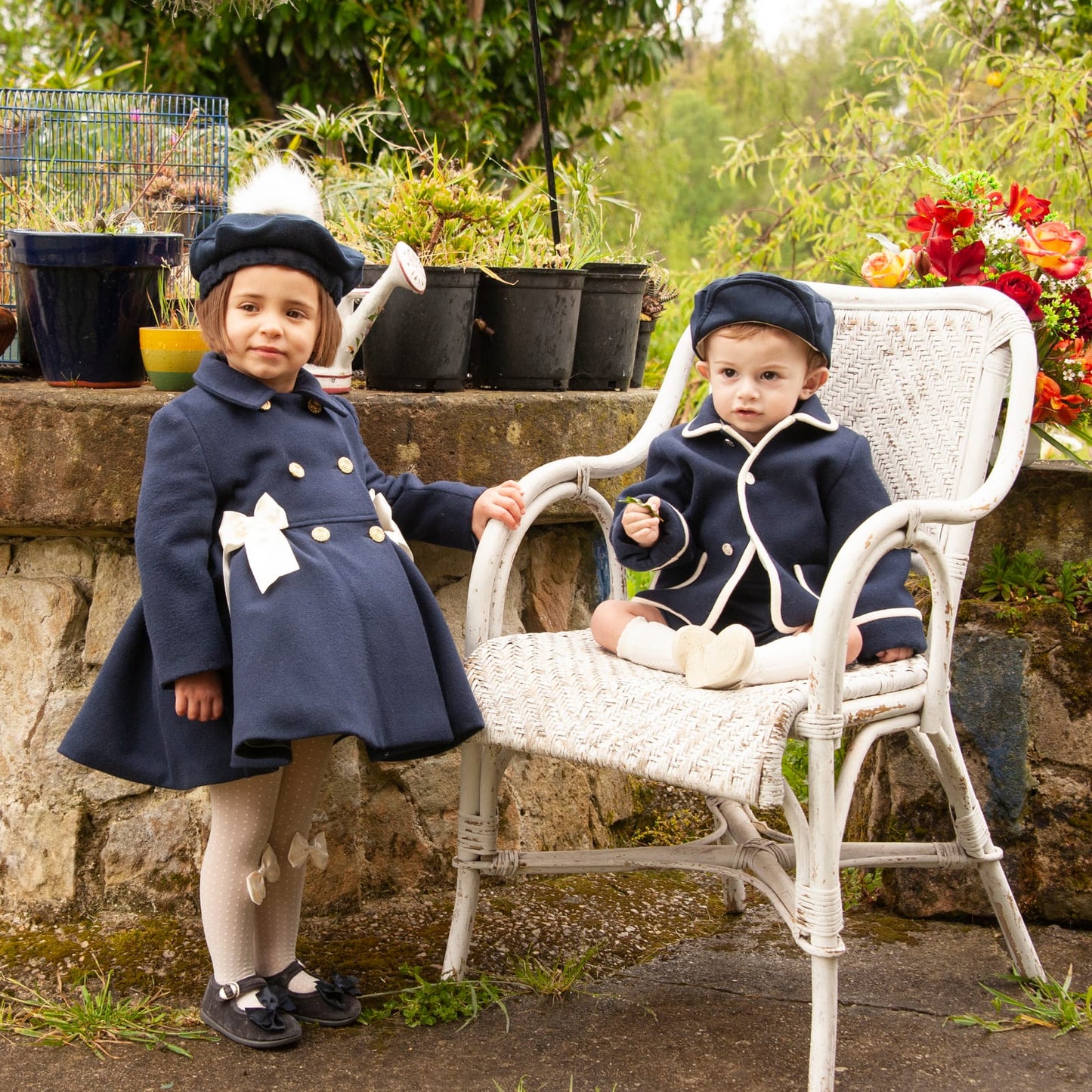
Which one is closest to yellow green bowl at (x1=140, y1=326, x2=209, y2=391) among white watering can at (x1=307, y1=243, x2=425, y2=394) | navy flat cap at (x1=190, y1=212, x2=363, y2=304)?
white watering can at (x1=307, y1=243, x2=425, y2=394)

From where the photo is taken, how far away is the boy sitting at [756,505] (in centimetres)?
214

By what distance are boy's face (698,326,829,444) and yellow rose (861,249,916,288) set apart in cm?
50

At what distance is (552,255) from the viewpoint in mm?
2834

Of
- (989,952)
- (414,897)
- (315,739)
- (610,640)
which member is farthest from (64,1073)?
(989,952)

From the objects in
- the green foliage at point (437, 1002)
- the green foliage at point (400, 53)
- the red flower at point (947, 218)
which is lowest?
the green foliage at point (437, 1002)

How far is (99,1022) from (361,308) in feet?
4.15

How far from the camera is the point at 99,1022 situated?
2.16 m

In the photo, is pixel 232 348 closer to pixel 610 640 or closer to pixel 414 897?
pixel 610 640

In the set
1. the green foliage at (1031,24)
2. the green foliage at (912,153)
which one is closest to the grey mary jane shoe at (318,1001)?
the green foliage at (912,153)

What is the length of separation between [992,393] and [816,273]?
3.36 m

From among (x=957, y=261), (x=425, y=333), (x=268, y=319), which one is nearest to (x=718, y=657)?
(x=268, y=319)

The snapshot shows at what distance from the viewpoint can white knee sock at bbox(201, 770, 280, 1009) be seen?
2.08 meters

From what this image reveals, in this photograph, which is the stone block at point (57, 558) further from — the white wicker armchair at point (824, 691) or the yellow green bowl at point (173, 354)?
the white wicker armchair at point (824, 691)

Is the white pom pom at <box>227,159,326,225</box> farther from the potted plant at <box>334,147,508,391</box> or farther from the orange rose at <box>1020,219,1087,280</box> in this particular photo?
the orange rose at <box>1020,219,1087,280</box>
